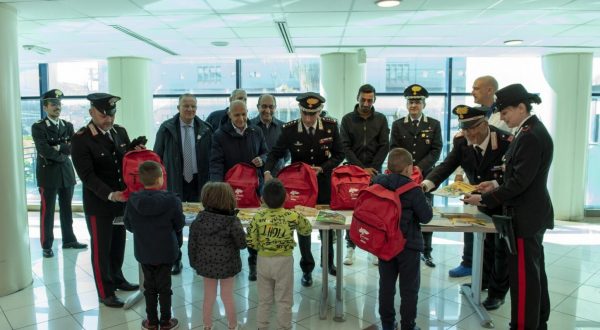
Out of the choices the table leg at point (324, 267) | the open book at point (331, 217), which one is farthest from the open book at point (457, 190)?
the table leg at point (324, 267)

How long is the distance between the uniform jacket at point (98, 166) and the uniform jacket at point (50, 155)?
1.90 metres

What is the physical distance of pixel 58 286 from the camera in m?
4.37

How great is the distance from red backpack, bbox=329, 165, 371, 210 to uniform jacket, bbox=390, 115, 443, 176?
1229 millimetres

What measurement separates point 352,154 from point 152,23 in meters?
2.65

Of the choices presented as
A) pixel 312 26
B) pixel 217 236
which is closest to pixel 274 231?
pixel 217 236

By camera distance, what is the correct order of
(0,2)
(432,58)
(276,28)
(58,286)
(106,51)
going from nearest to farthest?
(0,2), (58,286), (276,28), (106,51), (432,58)

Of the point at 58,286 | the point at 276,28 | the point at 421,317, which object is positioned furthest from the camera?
the point at 276,28

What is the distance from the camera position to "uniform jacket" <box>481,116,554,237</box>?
280 cm

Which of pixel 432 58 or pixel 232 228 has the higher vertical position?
pixel 432 58

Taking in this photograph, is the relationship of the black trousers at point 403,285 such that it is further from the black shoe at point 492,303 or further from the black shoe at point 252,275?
the black shoe at point 252,275

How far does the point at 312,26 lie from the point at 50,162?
3445mm

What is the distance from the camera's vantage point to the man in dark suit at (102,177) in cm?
354

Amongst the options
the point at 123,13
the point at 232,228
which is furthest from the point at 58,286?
the point at 123,13

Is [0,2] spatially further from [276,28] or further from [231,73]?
[231,73]
